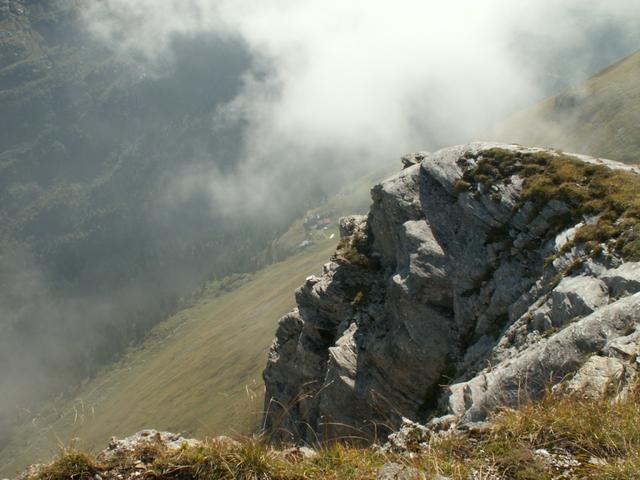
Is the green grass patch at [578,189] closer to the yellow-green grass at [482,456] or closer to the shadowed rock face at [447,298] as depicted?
the shadowed rock face at [447,298]

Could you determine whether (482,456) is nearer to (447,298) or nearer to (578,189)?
(578,189)

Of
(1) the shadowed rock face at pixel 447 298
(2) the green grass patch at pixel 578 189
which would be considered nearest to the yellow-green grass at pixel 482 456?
(1) the shadowed rock face at pixel 447 298

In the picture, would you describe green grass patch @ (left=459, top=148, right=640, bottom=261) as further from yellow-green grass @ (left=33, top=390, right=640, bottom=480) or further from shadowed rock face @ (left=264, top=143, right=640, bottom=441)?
yellow-green grass @ (left=33, top=390, right=640, bottom=480)

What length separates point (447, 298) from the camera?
135 feet

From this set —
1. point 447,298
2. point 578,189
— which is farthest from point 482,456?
point 447,298

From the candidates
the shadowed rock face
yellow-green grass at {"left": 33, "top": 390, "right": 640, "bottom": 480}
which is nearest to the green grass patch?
the shadowed rock face

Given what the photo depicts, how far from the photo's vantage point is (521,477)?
7078 mm

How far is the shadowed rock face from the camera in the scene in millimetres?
24375

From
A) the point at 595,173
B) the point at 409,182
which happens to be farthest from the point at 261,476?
the point at 409,182

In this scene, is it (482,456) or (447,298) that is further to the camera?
(447,298)

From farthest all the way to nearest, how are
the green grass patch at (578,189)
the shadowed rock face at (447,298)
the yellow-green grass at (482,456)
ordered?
the green grass patch at (578,189), the shadowed rock face at (447,298), the yellow-green grass at (482,456)

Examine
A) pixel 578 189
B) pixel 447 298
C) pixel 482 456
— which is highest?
pixel 482 456

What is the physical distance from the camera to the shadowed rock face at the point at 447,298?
80.0 ft

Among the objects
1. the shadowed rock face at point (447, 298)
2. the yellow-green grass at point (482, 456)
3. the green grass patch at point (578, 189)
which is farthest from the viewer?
the green grass patch at point (578, 189)
